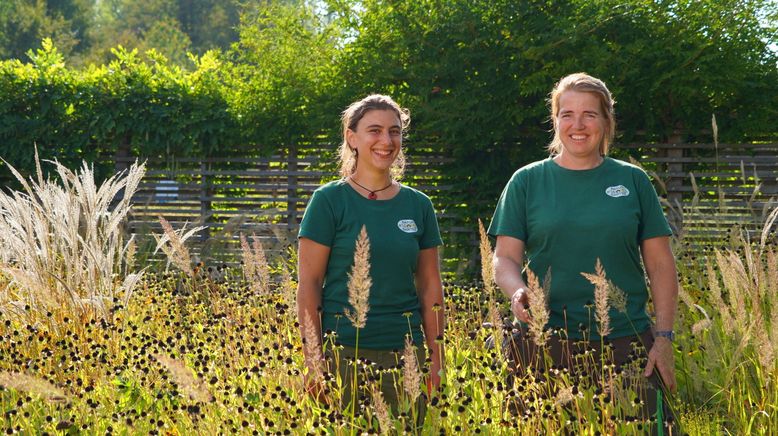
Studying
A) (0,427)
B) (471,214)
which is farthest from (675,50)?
(0,427)

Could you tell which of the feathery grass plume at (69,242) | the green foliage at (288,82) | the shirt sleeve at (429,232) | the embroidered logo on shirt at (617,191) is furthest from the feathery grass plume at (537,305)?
the green foliage at (288,82)

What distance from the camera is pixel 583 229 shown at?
3059mm

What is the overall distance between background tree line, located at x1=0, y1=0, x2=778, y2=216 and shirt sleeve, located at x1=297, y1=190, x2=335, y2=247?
18.0 ft

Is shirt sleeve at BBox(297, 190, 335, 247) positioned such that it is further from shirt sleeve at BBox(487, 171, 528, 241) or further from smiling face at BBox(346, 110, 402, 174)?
shirt sleeve at BBox(487, 171, 528, 241)

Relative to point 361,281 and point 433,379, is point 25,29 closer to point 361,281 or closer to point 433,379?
point 433,379

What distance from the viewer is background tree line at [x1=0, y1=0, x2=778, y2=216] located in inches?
332

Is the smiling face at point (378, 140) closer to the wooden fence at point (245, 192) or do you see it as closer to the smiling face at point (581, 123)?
the smiling face at point (581, 123)

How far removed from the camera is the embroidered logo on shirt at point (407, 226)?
3.22 m

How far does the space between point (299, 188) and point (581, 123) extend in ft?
23.9

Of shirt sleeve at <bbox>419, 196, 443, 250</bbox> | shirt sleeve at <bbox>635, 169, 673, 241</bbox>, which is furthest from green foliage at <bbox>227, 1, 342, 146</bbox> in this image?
shirt sleeve at <bbox>635, 169, 673, 241</bbox>

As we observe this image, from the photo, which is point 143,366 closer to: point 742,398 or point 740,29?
point 742,398

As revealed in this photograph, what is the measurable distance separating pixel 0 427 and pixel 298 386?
126 centimetres

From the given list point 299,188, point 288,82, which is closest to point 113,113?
point 288,82

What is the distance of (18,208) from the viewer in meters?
5.12
